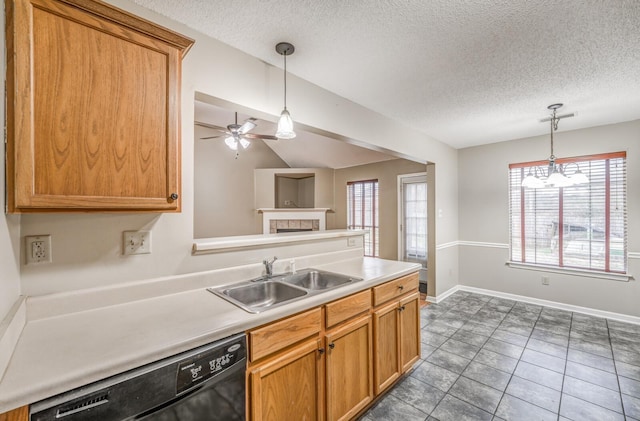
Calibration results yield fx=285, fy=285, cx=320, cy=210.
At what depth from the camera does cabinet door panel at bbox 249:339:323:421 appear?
1273mm

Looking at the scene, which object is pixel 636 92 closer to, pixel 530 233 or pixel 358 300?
pixel 530 233

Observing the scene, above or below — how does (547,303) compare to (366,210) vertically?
below

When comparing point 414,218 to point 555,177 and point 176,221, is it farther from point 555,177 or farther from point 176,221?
point 176,221

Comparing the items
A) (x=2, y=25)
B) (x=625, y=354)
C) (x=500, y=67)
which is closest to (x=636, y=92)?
(x=500, y=67)

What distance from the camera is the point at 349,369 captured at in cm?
172

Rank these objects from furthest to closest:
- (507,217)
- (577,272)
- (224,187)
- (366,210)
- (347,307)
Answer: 1. (224,187)
2. (366,210)
3. (507,217)
4. (577,272)
5. (347,307)

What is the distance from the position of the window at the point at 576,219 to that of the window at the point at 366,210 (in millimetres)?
2230

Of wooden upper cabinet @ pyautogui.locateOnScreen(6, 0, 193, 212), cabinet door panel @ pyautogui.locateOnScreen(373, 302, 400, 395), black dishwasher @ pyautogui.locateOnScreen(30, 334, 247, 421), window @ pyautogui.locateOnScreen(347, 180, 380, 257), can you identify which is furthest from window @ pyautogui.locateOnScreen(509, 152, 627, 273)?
wooden upper cabinet @ pyautogui.locateOnScreen(6, 0, 193, 212)

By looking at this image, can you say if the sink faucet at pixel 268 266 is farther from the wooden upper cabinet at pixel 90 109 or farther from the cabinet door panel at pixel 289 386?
the wooden upper cabinet at pixel 90 109

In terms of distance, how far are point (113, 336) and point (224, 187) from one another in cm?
505

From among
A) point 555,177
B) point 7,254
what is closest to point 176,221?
point 7,254

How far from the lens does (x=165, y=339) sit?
1048mm

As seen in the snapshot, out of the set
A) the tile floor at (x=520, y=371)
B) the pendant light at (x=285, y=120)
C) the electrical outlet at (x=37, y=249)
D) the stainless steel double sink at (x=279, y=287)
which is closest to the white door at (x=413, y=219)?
the tile floor at (x=520, y=371)

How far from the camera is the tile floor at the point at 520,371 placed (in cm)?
191
